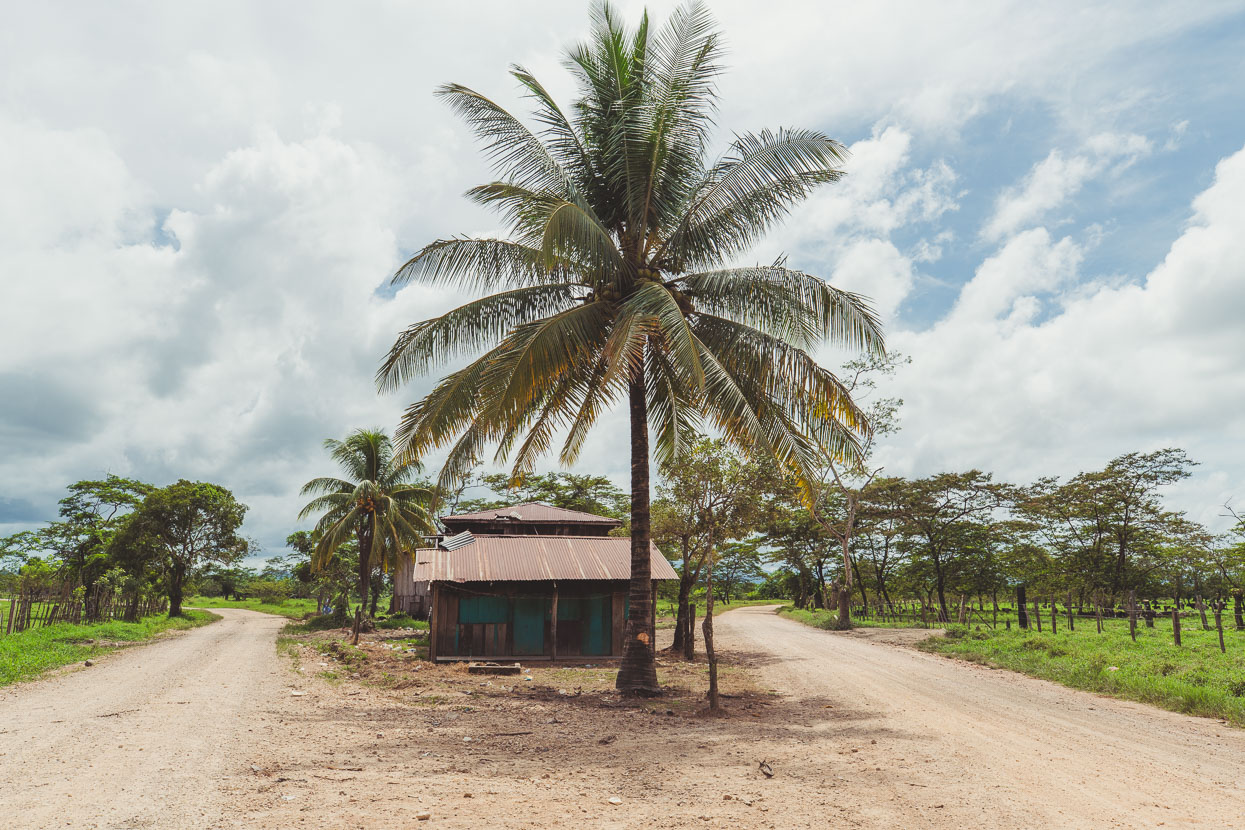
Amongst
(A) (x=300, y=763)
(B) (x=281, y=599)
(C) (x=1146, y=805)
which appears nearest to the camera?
(C) (x=1146, y=805)

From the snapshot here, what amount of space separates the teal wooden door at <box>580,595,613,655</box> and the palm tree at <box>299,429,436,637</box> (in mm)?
11225

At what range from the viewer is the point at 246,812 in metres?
5.21

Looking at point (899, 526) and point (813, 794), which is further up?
point (899, 526)

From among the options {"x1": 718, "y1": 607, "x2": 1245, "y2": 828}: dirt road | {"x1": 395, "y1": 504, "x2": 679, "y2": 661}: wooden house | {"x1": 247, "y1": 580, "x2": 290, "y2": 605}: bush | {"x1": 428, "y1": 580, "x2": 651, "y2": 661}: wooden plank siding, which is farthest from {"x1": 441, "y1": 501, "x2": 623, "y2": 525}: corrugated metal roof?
{"x1": 247, "y1": 580, "x2": 290, "y2": 605}: bush

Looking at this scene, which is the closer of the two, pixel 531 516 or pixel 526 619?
pixel 526 619

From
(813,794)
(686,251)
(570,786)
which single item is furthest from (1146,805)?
(686,251)

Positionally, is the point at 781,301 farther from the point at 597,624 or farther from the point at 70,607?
the point at 70,607

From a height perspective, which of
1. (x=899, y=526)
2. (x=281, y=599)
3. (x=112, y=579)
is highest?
(x=899, y=526)

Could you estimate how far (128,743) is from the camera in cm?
746

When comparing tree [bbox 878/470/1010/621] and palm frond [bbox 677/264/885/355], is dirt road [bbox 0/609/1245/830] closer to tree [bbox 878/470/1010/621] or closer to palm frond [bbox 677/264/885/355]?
palm frond [bbox 677/264/885/355]

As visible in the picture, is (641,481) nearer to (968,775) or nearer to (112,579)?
(968,775)

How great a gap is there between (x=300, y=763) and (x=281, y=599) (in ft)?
223

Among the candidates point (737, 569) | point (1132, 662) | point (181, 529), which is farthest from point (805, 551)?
point (181, 529)

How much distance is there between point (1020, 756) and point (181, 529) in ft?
132
